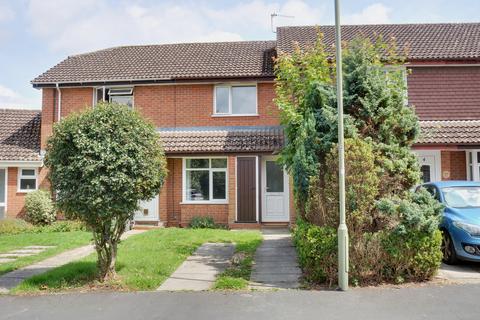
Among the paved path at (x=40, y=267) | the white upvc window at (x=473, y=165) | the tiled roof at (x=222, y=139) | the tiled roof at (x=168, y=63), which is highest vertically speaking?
the tiled roof at (x=168, y=63)

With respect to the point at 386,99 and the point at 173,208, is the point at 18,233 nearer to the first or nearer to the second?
the point at 173,208

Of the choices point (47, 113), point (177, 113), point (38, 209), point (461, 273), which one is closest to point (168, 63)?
point (177, 113)

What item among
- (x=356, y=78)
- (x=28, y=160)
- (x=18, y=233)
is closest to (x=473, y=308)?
(x=356, y=78)

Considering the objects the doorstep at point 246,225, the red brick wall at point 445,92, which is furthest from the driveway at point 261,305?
the red brick wall at point 445,92

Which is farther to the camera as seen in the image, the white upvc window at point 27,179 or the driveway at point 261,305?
the white upvc window at point 27,179

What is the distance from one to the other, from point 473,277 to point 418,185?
1.82m

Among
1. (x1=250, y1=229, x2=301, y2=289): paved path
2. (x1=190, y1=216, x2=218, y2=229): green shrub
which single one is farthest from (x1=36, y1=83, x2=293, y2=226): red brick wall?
(x1=250, y1=229, x2=301, y2=289): paved path

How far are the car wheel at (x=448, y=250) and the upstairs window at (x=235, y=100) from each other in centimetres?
907

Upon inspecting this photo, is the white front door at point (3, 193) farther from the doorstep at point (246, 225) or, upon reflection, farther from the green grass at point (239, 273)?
the green grass at point (239, 273)

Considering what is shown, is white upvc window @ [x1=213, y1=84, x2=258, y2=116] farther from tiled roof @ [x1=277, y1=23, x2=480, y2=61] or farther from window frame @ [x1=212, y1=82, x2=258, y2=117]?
tiled roof @ [x1=277, y1=23, x2=480, y2=61]

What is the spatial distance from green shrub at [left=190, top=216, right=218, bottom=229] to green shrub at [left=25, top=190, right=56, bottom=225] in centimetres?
→ 514

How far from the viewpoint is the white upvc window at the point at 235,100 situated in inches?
627

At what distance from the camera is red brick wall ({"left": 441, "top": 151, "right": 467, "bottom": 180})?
14430 mm

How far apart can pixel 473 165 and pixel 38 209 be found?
15.4 m
